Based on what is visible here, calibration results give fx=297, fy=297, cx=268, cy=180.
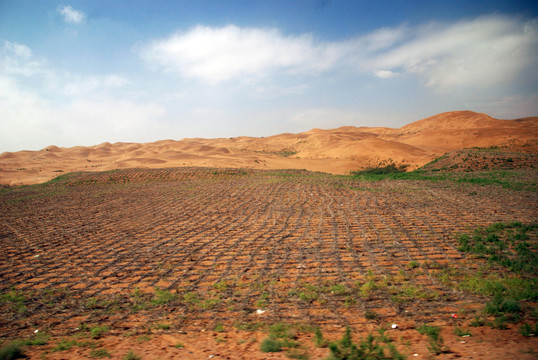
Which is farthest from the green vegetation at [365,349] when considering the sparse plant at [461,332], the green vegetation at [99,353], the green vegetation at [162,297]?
the green vegetation at [162,297]

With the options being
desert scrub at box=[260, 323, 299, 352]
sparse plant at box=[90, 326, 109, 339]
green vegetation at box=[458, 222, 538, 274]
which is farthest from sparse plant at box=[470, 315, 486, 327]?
sparse plant at box=[90, 326, 109, 339]

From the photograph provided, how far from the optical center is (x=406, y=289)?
543cm

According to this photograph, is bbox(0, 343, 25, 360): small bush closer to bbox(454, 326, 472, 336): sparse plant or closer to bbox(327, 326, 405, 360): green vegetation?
bbox(327, 326, 405, 360): green vegetation

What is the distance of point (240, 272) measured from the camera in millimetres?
6449

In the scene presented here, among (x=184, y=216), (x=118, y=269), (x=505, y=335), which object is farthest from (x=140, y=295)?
(x=184, y=216)

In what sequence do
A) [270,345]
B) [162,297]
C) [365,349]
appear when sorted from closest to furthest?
[365,349]
[270,345]
[162,297]

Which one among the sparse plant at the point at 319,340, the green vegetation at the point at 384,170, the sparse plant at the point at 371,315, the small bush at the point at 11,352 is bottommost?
the sparse plant at the point at 371,315

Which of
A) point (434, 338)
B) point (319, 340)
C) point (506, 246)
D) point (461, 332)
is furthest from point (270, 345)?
point (506, 246)

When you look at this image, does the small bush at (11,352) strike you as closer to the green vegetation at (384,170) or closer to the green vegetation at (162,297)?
the green vegetation at (162,297)

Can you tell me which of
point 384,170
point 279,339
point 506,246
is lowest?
point 279,339

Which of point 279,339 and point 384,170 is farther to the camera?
point 384,170

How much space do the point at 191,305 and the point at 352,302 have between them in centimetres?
277

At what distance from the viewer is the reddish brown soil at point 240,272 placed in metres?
4.20

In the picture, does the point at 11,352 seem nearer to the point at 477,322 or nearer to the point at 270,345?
the point at 270,345
